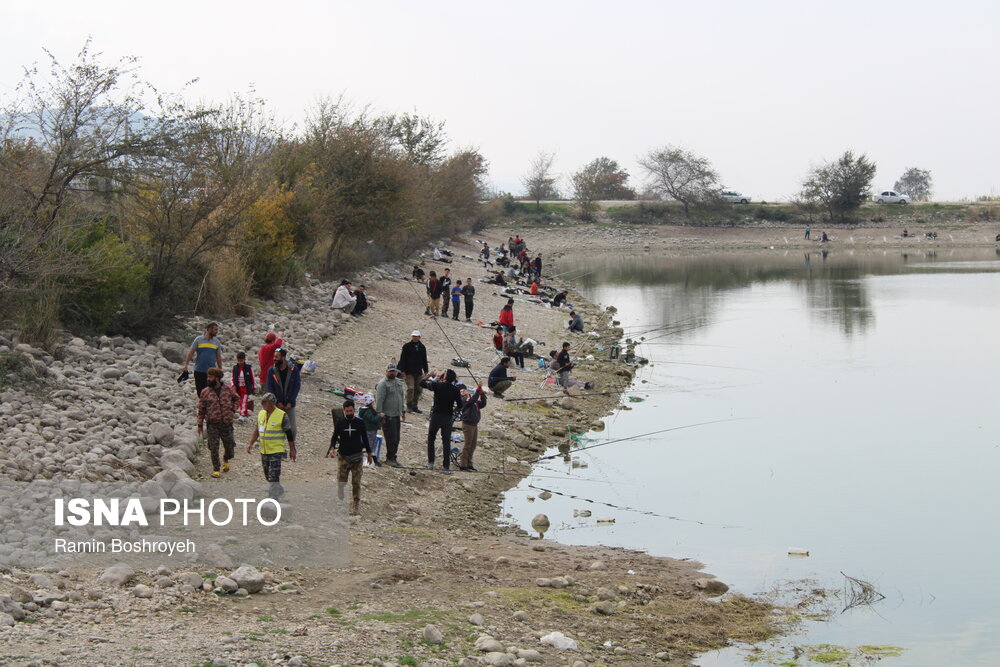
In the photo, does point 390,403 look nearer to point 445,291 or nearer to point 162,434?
point 162,434

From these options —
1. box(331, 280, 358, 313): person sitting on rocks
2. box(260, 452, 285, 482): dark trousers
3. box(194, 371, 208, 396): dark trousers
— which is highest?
box(331, 280, 358, 313): person sitting on rocks

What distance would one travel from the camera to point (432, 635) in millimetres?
9500

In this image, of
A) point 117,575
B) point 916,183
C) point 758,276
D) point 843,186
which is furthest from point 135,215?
point 916,183

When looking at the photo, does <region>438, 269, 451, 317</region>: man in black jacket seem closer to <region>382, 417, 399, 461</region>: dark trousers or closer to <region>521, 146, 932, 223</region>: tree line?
<region>382, 417, 399, 461</region>: dark trousers

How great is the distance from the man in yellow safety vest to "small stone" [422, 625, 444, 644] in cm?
377

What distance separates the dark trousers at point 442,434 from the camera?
1584cm

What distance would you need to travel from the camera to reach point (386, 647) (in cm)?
917

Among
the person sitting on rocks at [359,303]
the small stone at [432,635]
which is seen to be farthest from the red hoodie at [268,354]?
the person sitting on rocks at [359,303]

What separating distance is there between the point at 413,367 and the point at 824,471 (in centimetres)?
737

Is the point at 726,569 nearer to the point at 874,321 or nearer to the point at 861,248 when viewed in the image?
the point at 874,321

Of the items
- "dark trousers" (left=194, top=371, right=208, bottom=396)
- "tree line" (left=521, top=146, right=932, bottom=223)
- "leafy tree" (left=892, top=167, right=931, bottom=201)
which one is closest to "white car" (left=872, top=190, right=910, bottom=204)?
"tree line" (left=521, top=146, right=932, bottom=223)

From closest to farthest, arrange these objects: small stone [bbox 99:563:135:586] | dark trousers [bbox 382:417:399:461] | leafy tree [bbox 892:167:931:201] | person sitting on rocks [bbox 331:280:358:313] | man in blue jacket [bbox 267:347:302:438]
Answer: small stone [bbox 99:563:135:586] < man in blue jacket [bbox 267:347:302:438] < dark trousers [bbox 382:417:399:461] < person sitting on rocks [bbox 331:280:358:313] < leafy tree [bbox 892:167:931:201]

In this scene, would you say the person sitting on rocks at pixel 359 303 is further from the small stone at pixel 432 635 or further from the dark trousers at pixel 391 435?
the small stone at pixel 432 635

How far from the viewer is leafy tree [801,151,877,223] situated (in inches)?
3622
